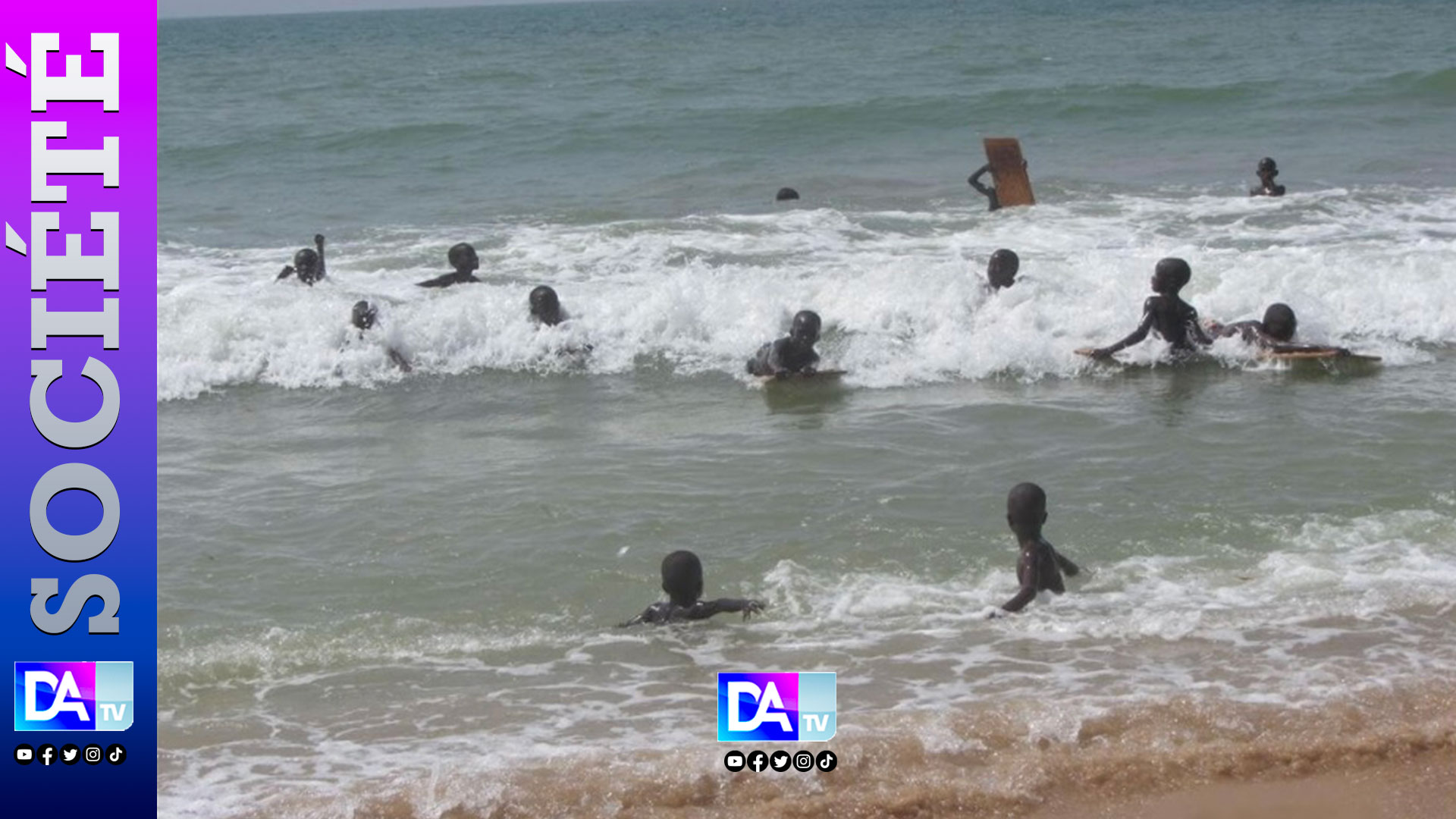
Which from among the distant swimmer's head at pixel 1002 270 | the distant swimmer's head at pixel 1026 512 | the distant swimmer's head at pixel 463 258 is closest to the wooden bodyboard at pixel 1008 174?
the distant swimmer's head at pixel 1002 270

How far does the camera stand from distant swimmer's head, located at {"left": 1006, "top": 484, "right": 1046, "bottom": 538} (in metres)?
6.86

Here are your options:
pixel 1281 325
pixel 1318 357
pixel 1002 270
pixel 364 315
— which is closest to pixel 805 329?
pixel 1002 270

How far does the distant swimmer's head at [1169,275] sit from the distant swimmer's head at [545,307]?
4.41 meters

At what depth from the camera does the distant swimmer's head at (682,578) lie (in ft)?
22.2

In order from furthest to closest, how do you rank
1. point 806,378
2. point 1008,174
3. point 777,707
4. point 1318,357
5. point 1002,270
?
point 1008,174 < point 1002,270 < point 806,378 < point 1318,357 < point 777,707

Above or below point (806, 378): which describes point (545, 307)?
above

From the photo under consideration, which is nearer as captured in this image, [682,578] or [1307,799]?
[1307,799]

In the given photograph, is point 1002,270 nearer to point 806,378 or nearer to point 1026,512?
point 806,378

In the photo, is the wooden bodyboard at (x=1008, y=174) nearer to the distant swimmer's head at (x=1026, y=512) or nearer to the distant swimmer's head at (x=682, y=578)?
the distant swimmer's head at (x=1026, y=512)

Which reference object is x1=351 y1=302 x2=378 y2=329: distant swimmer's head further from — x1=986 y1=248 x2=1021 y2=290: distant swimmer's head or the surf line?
the surf line

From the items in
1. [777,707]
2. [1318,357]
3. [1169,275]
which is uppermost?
[1169,275]

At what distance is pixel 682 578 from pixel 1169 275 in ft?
19.1

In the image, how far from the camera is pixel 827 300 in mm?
13195

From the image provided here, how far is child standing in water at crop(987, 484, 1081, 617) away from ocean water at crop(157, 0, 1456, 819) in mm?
99
